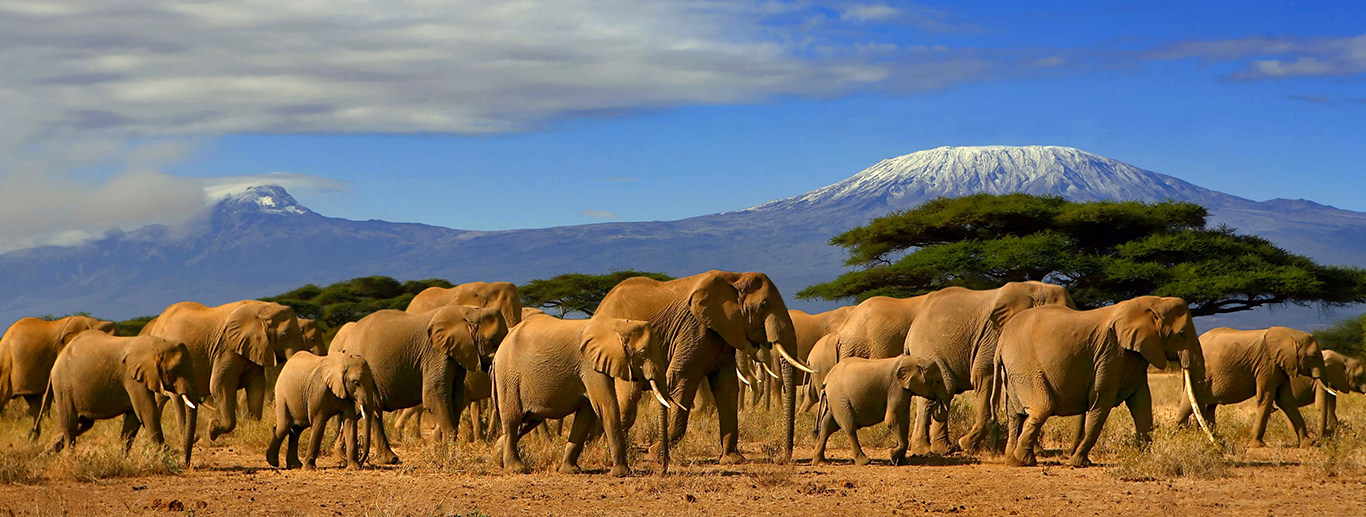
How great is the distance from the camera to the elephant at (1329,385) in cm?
1652

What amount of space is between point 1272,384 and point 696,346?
24.6 ft

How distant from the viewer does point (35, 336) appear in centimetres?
1862

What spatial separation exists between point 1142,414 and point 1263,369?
11.4ft

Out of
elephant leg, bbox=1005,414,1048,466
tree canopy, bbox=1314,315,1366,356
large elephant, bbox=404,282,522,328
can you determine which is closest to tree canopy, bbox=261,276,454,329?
tree canopy, bbox=1314,315,1366,356

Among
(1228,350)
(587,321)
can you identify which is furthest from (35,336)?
(1228,350)

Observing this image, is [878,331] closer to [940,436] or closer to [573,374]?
[940,436]

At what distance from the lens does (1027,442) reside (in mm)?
13758

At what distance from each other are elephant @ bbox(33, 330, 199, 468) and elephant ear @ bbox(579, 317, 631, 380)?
4255mm

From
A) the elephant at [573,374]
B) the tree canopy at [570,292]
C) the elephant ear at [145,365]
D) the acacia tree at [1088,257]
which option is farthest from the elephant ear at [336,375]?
the tree canopy at [570,292]

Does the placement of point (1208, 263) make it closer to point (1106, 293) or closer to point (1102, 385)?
point (1106, 293)

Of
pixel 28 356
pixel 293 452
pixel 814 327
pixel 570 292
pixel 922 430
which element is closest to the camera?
pixel 293 452

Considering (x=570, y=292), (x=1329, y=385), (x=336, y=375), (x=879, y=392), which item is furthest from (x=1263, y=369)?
(x=570, y=292)

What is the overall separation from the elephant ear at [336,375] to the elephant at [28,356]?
6747mm

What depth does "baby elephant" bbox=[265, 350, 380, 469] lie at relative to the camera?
43.7ft
